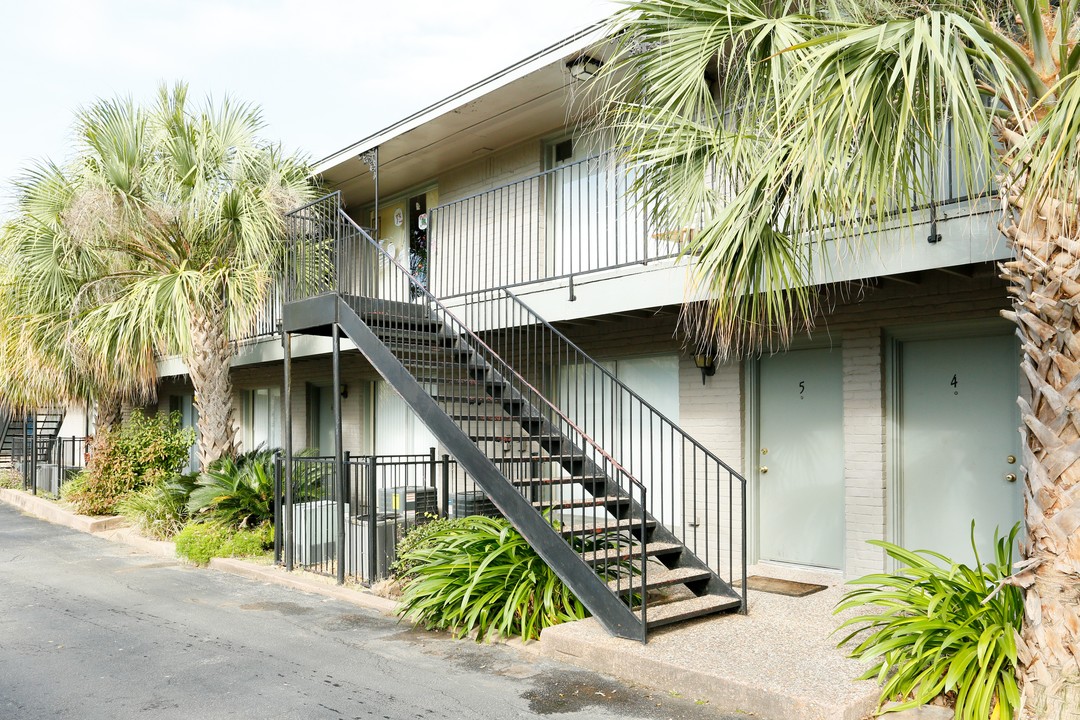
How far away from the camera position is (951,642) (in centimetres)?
470

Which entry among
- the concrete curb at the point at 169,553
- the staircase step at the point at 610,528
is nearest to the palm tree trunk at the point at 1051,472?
the staircase step at the point at 610,528

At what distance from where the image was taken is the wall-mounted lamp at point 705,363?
9211 mm

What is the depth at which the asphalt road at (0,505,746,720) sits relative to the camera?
526 cm

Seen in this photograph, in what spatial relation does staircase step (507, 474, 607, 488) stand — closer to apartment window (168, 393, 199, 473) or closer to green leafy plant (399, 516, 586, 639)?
green leafy plant (399, 516, 586, 639)

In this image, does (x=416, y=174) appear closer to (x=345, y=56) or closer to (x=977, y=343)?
(x=977, y=343)

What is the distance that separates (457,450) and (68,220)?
8.27 m

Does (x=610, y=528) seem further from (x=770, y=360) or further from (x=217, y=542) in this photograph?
(x=217, y=542)

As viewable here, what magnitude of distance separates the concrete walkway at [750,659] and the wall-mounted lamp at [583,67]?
552 centimetres

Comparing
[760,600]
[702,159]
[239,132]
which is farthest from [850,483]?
[239,132]

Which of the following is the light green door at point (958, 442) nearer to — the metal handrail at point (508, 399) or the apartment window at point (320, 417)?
the metal handrail at point (508, 399)

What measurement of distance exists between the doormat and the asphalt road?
9.05 ft

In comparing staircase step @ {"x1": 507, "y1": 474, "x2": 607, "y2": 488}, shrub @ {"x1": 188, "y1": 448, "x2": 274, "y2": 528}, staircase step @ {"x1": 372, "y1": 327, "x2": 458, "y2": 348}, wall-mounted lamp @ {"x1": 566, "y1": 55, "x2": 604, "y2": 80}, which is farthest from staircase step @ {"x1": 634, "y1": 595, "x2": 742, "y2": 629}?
shrub @ {"x1": 188, "y1": 448, "x2": 274, "y2": 528}

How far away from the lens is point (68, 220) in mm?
12531

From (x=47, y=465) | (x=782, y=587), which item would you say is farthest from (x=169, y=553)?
(x=47, y=465)
